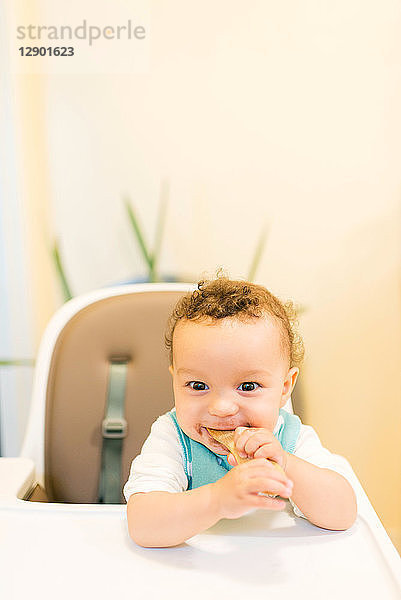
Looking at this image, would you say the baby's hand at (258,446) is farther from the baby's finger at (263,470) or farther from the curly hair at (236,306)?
the curly hair at (236,306)

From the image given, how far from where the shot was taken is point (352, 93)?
1715 mm

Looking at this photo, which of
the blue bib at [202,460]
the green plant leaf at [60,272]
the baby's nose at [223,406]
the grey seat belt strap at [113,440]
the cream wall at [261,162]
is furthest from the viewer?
the green plant leaf at [60,272]

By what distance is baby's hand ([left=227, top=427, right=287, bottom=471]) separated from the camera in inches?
29.7

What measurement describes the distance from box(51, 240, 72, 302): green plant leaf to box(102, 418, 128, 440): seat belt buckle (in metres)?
0.63

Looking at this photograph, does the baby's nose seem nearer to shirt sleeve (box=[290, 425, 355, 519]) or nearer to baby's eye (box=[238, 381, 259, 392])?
baby's eye (box=[238, 381, 259, 392])

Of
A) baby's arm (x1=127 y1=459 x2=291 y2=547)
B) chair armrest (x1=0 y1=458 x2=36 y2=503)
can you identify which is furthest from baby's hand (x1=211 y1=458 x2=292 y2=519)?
chair armrest (x1=0 y1=458 x2=36 y2=503)

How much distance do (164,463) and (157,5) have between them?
1.24 m

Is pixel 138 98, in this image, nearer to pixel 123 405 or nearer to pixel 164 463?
pixel 123 405

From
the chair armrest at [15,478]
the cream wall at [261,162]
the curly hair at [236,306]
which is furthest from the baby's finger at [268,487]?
the cream wall at [261,162]

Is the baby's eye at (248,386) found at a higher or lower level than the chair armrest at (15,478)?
higher

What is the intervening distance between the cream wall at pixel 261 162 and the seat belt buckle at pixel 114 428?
626mm

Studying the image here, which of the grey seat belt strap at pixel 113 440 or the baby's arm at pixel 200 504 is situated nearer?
the baby's arm at pixel 200 504

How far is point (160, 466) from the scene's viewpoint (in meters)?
0.89

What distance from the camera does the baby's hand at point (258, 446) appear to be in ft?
2.48
